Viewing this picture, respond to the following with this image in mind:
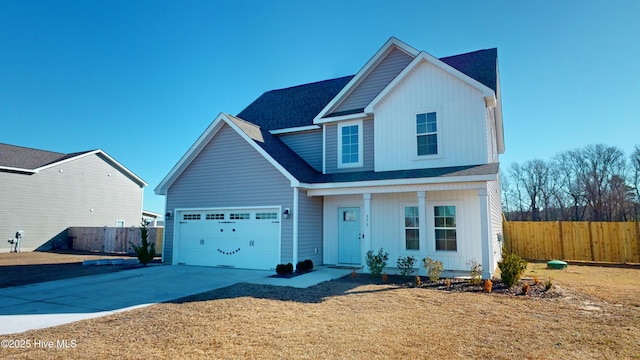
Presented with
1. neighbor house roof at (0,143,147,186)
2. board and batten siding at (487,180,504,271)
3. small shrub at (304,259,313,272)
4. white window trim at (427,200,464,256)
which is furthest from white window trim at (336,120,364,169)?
neighbor house roof at (0,143,147,186)

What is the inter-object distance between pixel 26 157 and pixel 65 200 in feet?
12.3

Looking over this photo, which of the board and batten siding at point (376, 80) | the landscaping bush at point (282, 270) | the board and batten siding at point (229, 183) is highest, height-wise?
the board and batten siding at point (376, 80)

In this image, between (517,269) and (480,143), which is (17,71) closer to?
(480,143)

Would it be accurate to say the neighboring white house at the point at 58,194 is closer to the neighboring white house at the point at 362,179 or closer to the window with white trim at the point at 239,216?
the neighboring white house at the point at 362,179

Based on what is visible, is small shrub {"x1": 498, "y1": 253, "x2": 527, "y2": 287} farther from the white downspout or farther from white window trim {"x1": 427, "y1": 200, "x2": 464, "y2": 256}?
the white downspout

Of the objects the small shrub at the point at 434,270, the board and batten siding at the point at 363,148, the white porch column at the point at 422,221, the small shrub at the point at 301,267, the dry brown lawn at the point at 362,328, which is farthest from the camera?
the board and batten siding at the point at 363,148

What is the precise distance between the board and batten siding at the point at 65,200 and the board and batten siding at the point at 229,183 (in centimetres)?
1413

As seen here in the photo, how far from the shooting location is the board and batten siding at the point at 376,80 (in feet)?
47.2

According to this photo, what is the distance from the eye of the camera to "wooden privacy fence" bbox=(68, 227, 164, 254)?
70.9ft

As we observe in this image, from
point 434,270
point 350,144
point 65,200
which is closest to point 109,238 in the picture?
point 65,200

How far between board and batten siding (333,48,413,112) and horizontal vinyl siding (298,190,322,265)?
4.25m

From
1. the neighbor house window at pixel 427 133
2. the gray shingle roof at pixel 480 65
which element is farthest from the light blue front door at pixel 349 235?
the gray shingle roof at pixel 480 65

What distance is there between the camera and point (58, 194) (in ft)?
79.7

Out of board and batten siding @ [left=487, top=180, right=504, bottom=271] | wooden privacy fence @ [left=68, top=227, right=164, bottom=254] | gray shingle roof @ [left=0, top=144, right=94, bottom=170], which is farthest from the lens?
gray shingle roof @ [left=0, top=144, right=94, bottom=170]
